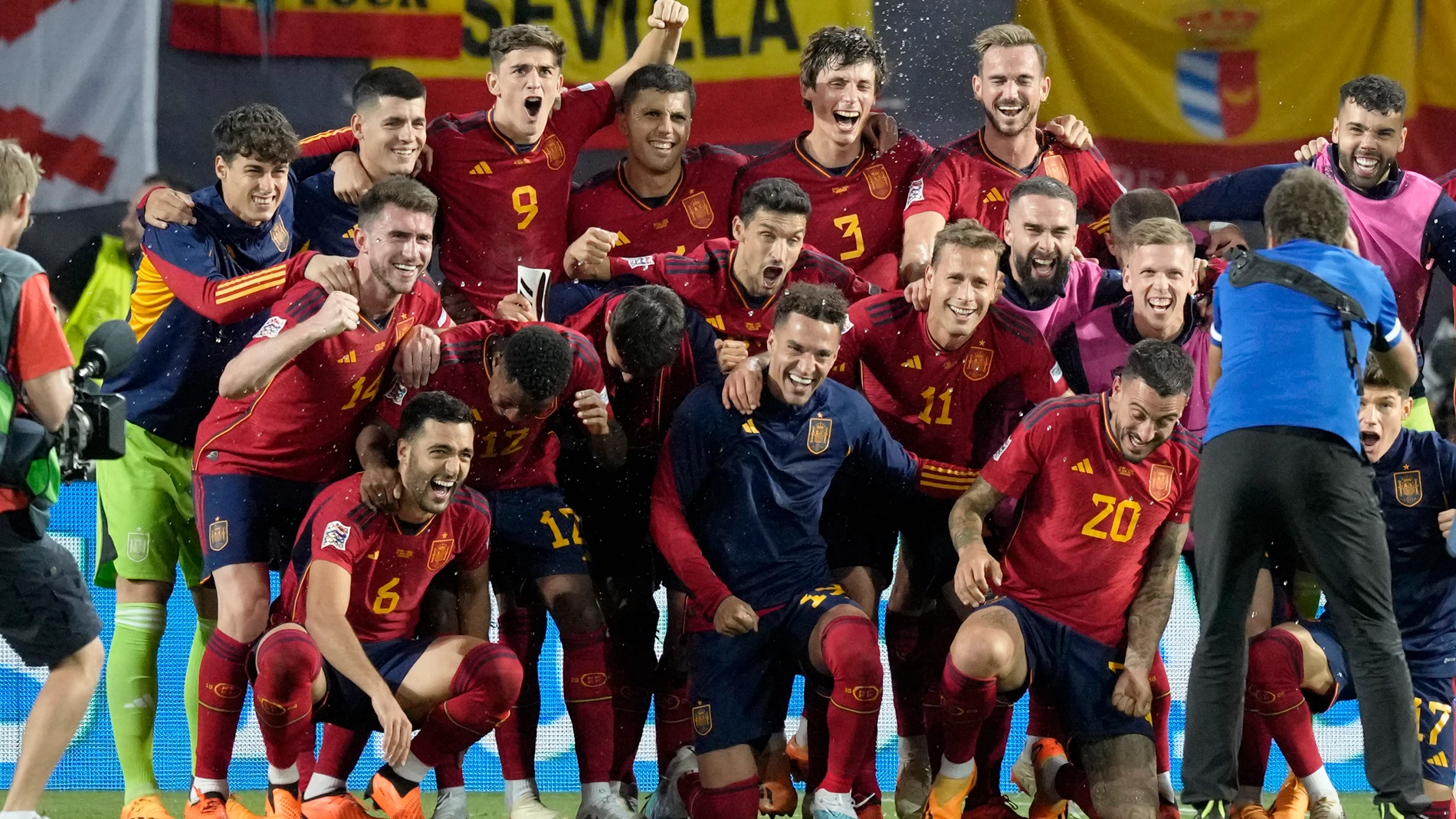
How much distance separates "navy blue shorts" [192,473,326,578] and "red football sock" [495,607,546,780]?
0.73m

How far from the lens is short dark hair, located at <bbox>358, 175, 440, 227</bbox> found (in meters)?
4.70

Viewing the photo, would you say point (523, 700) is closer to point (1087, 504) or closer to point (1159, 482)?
point (1087, 504)

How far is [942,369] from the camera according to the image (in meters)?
5.02

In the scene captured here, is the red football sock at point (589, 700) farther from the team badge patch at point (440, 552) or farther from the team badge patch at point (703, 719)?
the team badge patch at point (440, 552)

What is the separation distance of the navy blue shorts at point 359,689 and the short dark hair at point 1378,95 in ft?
11.8

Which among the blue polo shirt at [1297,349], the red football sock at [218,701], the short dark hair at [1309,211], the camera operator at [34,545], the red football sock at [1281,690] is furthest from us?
the red football sock at [1281,690]

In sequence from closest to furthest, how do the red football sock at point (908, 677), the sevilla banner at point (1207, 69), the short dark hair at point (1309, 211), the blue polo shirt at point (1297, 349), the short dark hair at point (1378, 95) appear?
1. the blue polo shirt at point (1297, 349)
2. the short dark hair at point (1309, 211)
3. the red football sock at point (908, 677)
4. the short dark hair at point (1378, 95)
5. the sevilla banner at point (1207, 69)

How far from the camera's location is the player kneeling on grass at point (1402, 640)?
479 centimetres

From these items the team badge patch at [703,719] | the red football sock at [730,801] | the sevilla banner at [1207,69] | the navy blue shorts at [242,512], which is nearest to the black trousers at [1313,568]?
the red football sock at [730,801]

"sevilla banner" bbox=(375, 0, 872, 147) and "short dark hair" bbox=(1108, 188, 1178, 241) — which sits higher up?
"sevilla banner" bbox=(375, 0, 872, 147)

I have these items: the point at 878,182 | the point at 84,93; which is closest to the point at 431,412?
the point at 878,182

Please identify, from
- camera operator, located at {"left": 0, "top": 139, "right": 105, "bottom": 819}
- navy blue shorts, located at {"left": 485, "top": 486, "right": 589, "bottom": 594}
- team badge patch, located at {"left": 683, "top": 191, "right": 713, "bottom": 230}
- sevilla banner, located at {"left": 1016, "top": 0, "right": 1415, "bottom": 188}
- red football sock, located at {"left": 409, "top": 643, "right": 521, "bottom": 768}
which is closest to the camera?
camera operator, located at {"left": 0, "top": 139, "right": 105, "bottom": 819}

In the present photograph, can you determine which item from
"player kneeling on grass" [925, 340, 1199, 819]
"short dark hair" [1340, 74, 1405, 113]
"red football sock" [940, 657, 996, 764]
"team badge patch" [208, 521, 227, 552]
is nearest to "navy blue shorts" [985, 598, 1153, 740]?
"player kneeling on grass" [925, 340, 1199, 819]

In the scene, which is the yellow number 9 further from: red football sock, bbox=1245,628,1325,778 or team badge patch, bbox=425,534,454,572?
red football sock, bbox=1245,628,1325,778
